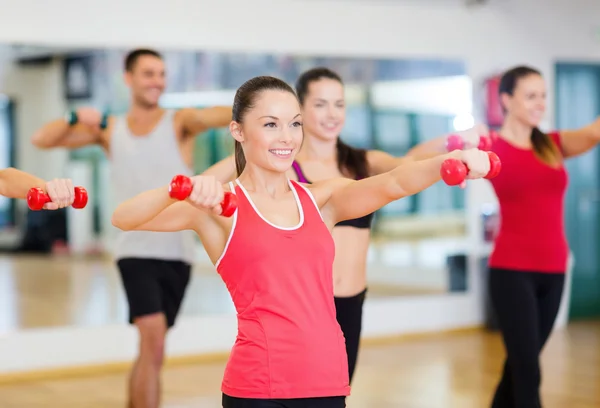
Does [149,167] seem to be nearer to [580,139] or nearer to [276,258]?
[580,139]

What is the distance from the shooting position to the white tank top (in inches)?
162

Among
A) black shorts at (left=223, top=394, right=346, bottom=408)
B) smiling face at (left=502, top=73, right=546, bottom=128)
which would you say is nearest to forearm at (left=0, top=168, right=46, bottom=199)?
black shorts at (left=223, top=394, right=346, bottom=408)

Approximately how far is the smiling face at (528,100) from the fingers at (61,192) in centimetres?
217

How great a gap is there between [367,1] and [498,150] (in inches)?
140

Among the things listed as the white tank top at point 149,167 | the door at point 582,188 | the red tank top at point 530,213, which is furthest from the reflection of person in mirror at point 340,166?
the door at point 582,188

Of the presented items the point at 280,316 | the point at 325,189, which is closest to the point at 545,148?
the point at 325,189

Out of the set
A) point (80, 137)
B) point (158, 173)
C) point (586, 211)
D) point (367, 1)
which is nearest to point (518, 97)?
point (158, 173)

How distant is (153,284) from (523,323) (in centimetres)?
160

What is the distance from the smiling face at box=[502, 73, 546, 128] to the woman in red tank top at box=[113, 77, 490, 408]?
1.70m

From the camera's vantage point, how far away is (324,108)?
3381 millimetres

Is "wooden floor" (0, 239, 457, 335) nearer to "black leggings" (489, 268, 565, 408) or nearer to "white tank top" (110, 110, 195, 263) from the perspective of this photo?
"white tank top" (110, 110, 195, 263)

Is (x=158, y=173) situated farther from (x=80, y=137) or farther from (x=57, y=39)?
(x=57, y=39)

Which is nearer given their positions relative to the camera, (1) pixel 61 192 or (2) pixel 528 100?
(1) pixel 61 192

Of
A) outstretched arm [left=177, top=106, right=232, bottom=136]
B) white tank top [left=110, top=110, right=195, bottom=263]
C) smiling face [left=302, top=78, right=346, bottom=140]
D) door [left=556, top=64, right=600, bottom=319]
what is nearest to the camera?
smiling face [left=302, top=78, right=346, bottom=140]
